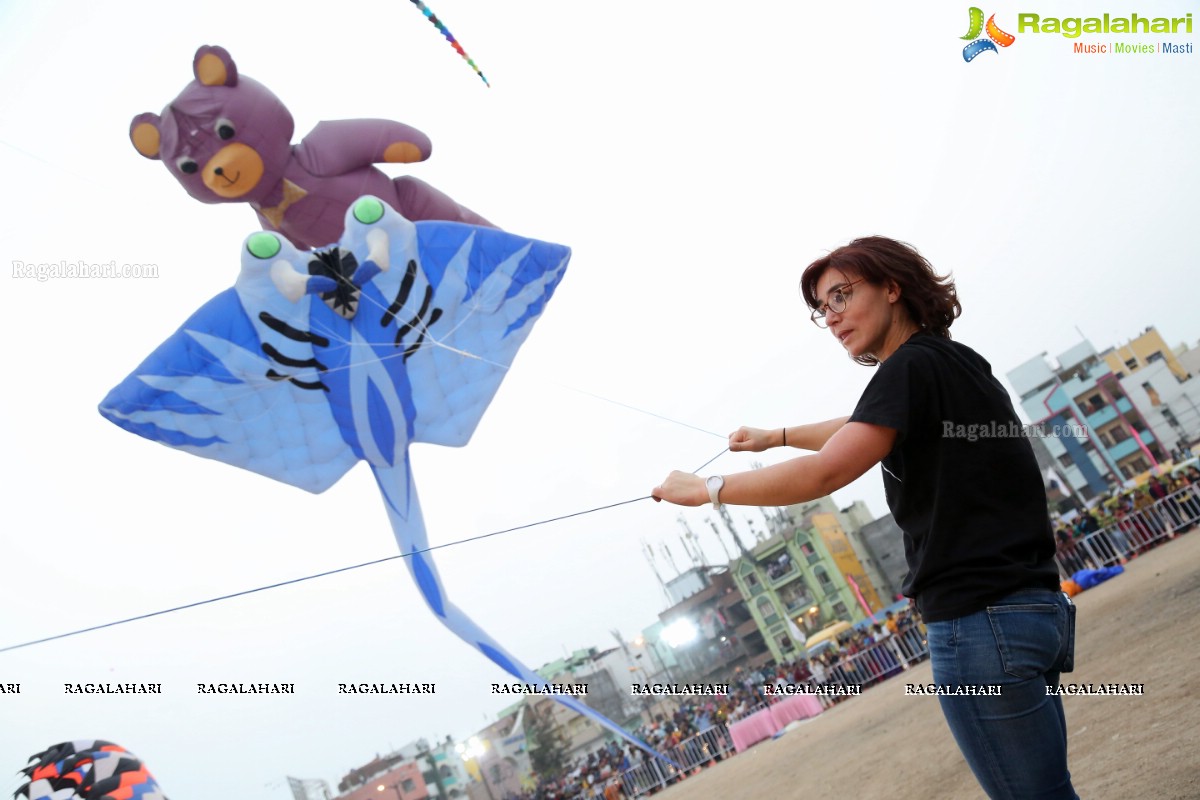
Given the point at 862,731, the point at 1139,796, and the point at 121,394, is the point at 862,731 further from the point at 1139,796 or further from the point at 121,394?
the point at 121,394

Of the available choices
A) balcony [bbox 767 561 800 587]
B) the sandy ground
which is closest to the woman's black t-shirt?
the sandy ground

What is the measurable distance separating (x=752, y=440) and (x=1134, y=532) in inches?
660

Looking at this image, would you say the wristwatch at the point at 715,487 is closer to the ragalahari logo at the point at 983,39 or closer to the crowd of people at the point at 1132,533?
the ragalahari logo at the point at 983,39

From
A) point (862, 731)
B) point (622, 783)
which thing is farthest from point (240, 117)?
point (622, 783)

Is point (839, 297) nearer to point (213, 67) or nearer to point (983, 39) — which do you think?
point (213, 67)

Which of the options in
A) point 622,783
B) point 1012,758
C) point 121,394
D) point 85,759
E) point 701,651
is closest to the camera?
point 1012,758

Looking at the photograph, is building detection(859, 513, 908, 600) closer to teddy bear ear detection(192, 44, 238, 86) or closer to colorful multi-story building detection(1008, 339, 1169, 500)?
colorful multi-story building detection(1008, 339, 1169, 500)

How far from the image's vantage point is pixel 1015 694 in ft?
4.27

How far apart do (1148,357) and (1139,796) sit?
6020cm

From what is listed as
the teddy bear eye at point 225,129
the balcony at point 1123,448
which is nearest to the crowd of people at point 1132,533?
the teddy bear eye at point 225,129

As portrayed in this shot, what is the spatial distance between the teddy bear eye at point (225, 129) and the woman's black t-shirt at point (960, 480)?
616 cm

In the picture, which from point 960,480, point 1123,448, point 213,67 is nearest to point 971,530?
point 960,480

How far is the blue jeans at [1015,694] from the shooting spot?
1.30 metres

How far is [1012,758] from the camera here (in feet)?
4.29
